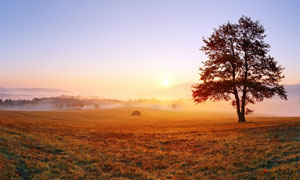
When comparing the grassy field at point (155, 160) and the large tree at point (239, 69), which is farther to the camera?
the large tree at point (239, 69)

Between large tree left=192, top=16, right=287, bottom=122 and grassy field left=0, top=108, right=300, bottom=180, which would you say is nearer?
grassy field left=0, top=108, right=300, bottom=180

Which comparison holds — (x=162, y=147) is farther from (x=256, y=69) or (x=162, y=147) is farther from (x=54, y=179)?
(x=256, y=69)

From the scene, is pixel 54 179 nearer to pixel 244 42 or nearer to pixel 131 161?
pixel 131 161

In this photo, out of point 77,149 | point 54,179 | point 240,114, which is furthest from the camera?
point 240,114

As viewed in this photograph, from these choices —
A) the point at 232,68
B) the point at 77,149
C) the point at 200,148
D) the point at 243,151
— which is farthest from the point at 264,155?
the point at 232,68

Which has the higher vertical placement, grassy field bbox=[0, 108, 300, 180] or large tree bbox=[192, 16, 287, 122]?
large tree bbox=[192, 16, 287, 122]

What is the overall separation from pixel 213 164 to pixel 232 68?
19459mm

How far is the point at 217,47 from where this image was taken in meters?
25.5

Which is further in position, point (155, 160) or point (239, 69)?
point (239, 69)

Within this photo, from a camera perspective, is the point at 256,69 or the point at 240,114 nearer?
the point at 256,69

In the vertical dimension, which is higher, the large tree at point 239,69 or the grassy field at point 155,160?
the large tree at point 239,69

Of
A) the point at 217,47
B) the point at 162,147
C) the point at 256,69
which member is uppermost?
the point at 217,47

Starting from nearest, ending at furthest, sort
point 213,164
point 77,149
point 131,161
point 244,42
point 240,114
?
point 213,164
point 131,161
point 77,149
point 244,42
point 240,114

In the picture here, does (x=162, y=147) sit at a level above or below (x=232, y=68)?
below
